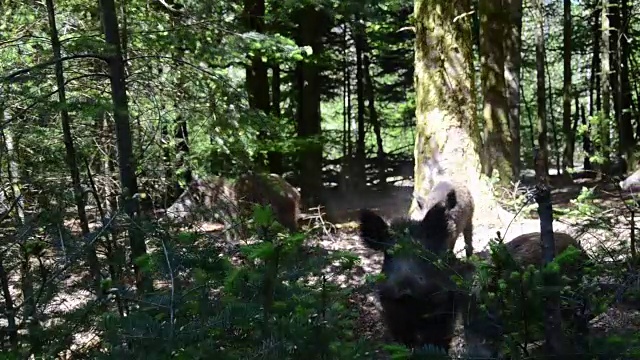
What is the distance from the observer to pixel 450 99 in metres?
8.59

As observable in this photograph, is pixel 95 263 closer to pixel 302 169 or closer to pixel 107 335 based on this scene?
pixel 107 335

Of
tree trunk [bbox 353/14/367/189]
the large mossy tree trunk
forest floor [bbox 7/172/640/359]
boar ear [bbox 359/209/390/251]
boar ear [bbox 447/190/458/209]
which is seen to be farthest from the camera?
tree trunk [bbox 353/14/367/189]

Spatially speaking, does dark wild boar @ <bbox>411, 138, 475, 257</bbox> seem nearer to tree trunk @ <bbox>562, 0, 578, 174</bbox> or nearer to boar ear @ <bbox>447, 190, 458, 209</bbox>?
boar ear @ <bbox>447, 190, 458, 209</bbox>

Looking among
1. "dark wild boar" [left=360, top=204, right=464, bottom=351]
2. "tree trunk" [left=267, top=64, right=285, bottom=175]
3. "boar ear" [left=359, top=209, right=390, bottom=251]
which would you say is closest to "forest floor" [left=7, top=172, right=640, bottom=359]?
"dark wild boar" [left=360, top=204, right=464, bottom=351]

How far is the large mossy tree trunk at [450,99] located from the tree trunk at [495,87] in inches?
132

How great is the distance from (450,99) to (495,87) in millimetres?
3852

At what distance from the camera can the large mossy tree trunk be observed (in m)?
8.48

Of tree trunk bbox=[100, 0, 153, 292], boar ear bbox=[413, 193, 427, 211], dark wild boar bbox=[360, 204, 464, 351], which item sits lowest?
dark wild boar bbox=[360, 204, 464, 351]

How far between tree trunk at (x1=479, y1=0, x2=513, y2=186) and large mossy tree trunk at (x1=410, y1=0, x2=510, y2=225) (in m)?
3.34

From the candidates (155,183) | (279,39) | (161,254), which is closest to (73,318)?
(161,254)

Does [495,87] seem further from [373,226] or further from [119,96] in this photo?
[119,96]

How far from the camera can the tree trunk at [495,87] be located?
38.8ft

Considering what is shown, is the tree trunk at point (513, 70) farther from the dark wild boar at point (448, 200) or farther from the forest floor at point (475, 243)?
the dark wild boar at point (448, 200)

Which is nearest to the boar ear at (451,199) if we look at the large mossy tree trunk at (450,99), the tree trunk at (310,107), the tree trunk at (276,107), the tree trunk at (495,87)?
the large mossy tree trunk at (450,99)
